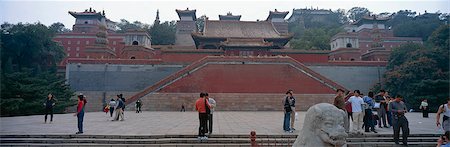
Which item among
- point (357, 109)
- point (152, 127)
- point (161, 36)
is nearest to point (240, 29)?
point (161, 36)

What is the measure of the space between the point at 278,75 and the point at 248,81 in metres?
2.04

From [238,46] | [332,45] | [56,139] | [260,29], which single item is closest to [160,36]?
[260,29]

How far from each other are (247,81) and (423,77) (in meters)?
11.2

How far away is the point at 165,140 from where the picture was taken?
738 centimetres

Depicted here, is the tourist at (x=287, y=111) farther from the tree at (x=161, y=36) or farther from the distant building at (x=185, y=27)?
the distant building at (x=185, y=27)

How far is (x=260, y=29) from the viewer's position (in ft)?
110

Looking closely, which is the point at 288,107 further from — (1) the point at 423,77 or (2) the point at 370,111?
(1) the point at 423,77

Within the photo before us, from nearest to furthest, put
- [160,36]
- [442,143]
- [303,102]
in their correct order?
[442,143], [303,102], [160,36]

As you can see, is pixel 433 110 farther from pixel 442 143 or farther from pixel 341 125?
pixel 341 125

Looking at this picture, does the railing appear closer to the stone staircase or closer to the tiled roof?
the tiled roof

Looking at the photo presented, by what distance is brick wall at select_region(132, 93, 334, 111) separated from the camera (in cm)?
Result: 2006

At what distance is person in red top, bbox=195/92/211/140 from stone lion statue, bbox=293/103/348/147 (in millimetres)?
4163

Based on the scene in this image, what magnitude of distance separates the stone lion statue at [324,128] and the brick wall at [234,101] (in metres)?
17.1

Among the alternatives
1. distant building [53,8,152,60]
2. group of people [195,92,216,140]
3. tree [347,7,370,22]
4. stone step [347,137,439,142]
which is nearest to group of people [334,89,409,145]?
stone step [347,137,439,142]
